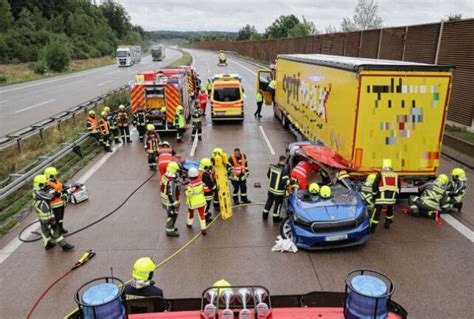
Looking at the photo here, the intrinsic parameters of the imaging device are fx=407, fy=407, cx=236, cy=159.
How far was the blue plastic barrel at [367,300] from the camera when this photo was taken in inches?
132

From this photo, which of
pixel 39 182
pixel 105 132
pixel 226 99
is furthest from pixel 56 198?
pixel 226 99

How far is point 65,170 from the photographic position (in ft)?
43.4

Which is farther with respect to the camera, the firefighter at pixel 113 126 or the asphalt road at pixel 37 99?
the asphalt road at pixel 37 99

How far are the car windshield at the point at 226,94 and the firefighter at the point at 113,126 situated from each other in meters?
5.59

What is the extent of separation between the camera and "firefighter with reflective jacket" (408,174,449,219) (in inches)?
363

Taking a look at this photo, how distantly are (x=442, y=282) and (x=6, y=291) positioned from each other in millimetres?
7507

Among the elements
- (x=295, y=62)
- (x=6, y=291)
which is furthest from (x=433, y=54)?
(x=6, y=291)

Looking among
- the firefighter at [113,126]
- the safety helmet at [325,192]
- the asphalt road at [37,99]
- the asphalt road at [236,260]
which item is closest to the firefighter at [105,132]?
the firefighter at [113,126]

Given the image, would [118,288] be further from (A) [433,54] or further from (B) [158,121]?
(A) [433,54]

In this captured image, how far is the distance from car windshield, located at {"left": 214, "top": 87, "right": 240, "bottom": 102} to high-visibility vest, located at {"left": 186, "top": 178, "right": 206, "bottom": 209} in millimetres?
12377

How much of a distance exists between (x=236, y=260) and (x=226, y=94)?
1377cm

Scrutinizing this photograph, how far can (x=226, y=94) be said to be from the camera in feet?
67.4

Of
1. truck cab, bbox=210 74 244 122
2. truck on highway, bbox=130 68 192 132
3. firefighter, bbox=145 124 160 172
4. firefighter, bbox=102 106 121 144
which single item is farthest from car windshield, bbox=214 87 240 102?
firefighter, bbox=145 124 160 172

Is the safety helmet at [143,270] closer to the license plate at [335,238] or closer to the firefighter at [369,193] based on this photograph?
the license plate at [335,238]
